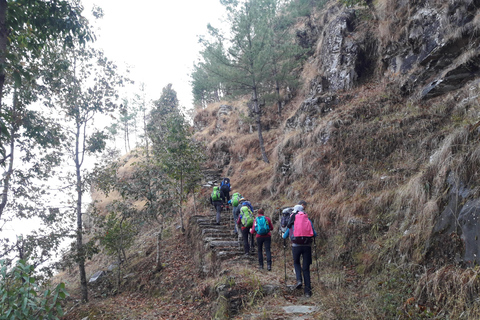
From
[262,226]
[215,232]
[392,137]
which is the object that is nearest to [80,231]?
[215,232]

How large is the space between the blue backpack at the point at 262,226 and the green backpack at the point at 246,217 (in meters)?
0.94

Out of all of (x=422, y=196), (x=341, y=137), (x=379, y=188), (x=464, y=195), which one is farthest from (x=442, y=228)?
(x=341, y=137)

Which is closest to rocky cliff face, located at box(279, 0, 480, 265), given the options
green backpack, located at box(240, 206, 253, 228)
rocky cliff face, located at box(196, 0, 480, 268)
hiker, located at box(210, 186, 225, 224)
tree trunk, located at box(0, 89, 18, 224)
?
rocky cliff face, located at box(196, 0, 480, 268)

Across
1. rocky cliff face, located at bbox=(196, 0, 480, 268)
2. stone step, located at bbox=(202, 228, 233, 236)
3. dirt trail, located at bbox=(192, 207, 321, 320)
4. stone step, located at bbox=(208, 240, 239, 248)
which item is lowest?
dirt trail, located at bbox=(192, 207, 321, 320)

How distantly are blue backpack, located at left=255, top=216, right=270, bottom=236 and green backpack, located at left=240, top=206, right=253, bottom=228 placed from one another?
0.94m

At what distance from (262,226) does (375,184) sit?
3577 millimetres

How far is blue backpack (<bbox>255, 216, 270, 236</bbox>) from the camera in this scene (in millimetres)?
7398

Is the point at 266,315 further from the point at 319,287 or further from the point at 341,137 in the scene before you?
the point at 341,137

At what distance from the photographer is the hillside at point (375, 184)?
4.75 meters

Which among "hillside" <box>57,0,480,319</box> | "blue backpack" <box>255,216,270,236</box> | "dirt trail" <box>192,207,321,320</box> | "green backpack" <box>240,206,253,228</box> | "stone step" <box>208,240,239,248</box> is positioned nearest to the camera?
"hillside" <box>57,0,480,319</box>

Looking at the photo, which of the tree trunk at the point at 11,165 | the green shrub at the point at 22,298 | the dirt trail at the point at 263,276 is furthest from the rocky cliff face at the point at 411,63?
the tree trunk at the point at 11,165

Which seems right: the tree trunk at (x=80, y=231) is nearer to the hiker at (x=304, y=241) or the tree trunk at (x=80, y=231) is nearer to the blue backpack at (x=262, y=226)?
the blue backpack at (x=262, y=226)

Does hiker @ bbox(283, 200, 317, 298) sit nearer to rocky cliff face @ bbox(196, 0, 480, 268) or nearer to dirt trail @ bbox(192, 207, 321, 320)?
dirt trail @ bbox(192, 207, 321, 320)

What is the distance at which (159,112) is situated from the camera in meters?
29.3
